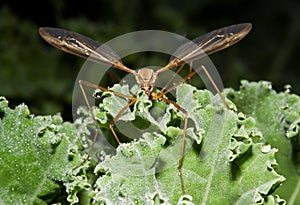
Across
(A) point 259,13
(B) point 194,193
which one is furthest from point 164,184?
(A) point 259,13

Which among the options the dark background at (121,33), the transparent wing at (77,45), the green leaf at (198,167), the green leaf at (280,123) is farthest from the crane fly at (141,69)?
the dark background at (121,33)

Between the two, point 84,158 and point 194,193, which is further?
point 84,158

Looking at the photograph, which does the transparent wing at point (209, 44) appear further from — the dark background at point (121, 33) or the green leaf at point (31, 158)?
the dark background at point (121, 33)

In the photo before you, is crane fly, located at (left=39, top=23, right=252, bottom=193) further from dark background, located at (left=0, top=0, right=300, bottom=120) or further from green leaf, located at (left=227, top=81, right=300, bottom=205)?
dark background, located at (left=0, top=0, right=300, bottom=120)

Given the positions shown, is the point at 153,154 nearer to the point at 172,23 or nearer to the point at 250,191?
the point at 250,191

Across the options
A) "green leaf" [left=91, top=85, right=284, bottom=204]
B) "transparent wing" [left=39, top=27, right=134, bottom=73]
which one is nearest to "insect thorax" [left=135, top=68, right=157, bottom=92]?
"transparent wing" [left=39, top=27, right=134, bottom=73]

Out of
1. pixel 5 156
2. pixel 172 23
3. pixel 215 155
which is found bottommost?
pixel 5 156

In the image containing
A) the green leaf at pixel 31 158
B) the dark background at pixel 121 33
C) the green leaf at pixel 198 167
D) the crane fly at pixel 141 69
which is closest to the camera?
the green leaf at pixel 198 167
